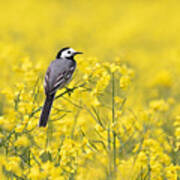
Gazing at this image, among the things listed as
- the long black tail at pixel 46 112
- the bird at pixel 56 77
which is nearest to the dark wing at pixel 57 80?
the bird at pixel 56 77

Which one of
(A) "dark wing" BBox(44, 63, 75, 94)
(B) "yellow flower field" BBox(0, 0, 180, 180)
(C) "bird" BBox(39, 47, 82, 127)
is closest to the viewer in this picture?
(B) "yellow flower field" BBox(0, 0, 180, 180)

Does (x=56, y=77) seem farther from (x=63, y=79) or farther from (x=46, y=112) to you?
(x=46, y=112)

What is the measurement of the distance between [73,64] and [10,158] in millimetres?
1715

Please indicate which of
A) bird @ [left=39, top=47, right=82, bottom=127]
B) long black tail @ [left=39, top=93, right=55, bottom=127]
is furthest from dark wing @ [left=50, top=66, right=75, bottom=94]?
long black tail @ [left=39, top=93, right=55, bottom=127]

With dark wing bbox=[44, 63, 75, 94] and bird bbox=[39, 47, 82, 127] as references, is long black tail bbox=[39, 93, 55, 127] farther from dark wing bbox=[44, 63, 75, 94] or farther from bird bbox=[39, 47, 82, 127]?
dark wing bbox=[44, 63, 75, 94]

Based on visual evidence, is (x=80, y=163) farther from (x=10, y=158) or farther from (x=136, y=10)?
(x=136, y=10)

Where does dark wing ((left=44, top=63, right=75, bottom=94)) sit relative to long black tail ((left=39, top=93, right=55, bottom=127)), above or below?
above

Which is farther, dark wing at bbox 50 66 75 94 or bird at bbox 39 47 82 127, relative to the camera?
dark wing at bbox 50 66 75 94

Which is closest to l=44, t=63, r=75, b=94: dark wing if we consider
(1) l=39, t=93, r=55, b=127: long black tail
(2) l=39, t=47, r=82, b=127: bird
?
(2) l=39, t=47, r=82, b=127: bird

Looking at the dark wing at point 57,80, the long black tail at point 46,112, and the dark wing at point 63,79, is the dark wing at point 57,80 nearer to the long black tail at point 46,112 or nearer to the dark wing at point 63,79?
the dark wing at point 63,79

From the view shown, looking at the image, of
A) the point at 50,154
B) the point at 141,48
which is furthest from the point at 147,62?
the point at 50,154

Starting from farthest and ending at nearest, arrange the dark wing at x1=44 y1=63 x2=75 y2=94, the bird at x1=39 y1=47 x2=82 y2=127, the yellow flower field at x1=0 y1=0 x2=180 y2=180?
the dark wing at x1=44 y1=63 x2=75 y2=94 → the bird at x1=39 y1=47 x2=82 y2=127 → the yellow flower field at x1=0 y1=0 x2=180 y2=180

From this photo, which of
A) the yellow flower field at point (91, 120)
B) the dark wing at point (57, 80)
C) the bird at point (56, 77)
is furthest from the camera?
the dark wing at point (57, 80)

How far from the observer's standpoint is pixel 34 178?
356 cm
